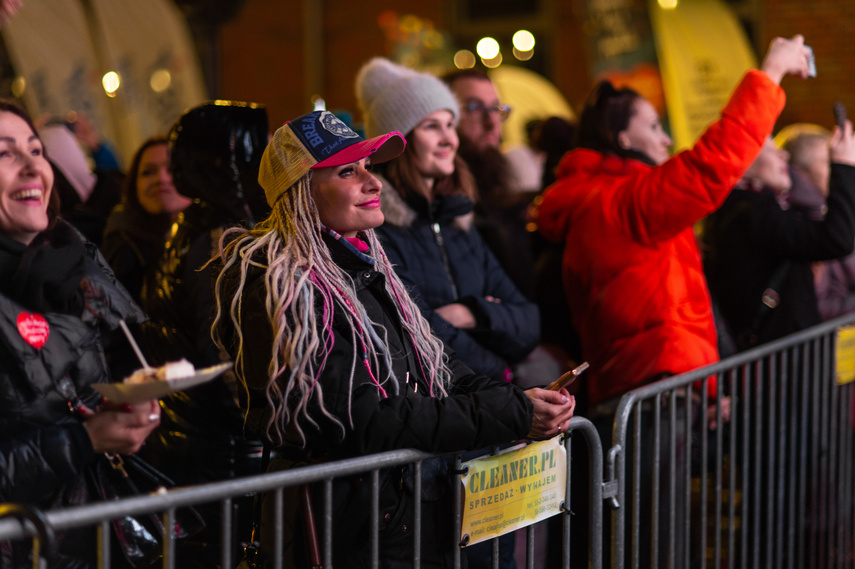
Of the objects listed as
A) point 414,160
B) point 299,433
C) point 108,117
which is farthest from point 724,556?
point 108,117

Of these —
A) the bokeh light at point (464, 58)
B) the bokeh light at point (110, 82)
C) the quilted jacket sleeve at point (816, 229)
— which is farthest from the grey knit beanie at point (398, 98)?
the bokeh light at point (464, 58)

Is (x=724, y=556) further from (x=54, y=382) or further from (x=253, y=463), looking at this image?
(x=54, y=382)

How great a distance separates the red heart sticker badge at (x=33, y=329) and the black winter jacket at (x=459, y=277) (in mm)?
1161

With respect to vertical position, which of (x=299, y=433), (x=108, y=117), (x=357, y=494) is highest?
(x=108, y=117)

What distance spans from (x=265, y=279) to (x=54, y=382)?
0.54 meters

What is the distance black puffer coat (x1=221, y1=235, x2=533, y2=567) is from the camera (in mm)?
1996

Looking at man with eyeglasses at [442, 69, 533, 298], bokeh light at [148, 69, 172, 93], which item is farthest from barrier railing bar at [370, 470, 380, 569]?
bokeh light at [148, 69, 172, 93]

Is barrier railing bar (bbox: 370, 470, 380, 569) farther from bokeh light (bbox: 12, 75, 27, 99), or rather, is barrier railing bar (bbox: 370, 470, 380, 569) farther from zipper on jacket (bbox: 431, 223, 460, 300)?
bokeh light (bbox: 12, 75, 27, 99)

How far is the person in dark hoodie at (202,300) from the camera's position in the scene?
276 centimetres

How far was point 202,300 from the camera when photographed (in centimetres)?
271

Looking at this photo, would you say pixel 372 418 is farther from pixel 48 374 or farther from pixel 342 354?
pixel 48 374

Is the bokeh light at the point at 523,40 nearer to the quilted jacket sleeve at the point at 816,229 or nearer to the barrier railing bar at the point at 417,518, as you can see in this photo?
the quilted jacket sleeve at the point at 816,229

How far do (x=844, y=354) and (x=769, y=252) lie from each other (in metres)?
0.60

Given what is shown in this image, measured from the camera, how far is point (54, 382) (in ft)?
6.74
